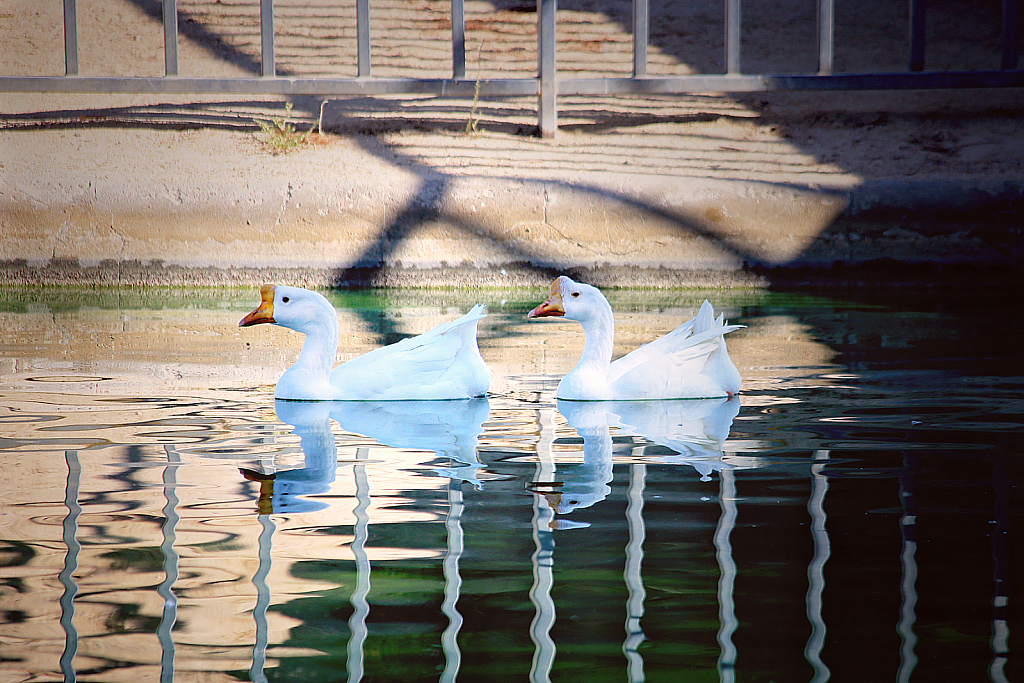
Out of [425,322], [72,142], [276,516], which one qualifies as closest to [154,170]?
[72,142]

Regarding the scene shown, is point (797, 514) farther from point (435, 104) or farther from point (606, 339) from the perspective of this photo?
point (435, 104)

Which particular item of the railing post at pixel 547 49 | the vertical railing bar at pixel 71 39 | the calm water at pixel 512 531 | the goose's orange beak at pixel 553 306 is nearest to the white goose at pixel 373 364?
the calm water at pixel 512 531

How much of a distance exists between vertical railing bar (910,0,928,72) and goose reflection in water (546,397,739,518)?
7.43 meters

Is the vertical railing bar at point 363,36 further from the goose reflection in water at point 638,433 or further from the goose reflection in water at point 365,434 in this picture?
the goose reflection in water at point 638,433

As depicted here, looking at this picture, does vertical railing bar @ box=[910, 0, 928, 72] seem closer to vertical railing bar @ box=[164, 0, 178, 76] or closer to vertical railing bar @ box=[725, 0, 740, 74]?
vertical railing bar @ box=[725, 0, 740, 74]

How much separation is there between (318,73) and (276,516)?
11397 mm

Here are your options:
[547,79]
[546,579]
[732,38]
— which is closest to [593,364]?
[546,579]

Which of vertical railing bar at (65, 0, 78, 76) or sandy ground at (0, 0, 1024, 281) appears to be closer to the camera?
sandy ground at (0, 0, 1024, 281)

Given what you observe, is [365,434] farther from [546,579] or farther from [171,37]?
[171,37]

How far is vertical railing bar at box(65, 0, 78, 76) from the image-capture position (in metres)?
11.7

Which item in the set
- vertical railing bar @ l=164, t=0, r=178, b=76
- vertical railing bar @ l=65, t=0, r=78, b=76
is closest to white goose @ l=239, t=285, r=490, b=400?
vertical railing bar @ l=164, t=0, r=178, b=76

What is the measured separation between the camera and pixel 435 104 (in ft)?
41.9

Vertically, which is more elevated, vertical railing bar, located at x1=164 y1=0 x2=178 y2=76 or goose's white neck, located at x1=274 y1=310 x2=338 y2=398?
vertical railing bar, located at x1=164 y1=0 x2=178 y2=76

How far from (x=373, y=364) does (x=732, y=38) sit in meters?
7.53
